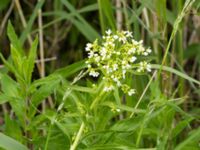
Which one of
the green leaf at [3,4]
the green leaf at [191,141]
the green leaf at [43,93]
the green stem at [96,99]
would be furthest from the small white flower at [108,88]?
the green leaf at [3,4]

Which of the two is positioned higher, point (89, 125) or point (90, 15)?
point (90, 15)

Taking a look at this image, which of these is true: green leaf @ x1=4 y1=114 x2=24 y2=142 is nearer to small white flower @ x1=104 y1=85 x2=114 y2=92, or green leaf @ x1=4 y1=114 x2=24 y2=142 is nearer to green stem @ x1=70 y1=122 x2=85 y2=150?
green stem @ x1=70 y1=122 x2=85 y2=150

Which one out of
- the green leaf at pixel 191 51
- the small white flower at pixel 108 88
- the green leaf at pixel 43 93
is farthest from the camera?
the green leaf at pixel 191 51

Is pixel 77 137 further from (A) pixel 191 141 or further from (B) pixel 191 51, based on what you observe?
(B) pixel 191 51

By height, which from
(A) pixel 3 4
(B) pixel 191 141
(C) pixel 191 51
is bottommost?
(B) pixel 191 141

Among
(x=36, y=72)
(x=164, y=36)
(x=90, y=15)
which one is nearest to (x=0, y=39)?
(x=36, y=72)

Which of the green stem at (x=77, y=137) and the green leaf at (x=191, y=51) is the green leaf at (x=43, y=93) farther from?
the green leaf at (x=191, y=51)

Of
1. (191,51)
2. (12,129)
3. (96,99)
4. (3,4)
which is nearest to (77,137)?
(96,99)

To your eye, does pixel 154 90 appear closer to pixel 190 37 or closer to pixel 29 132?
pixel 29 132
